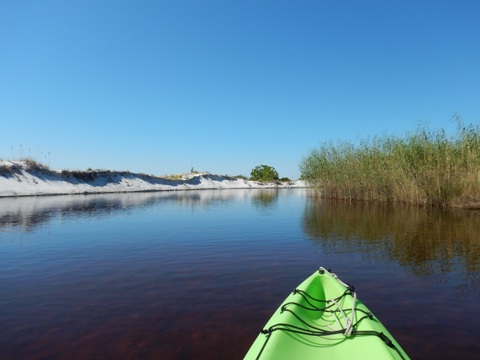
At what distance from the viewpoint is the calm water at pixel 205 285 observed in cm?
434

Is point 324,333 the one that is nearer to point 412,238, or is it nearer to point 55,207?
point 412,238

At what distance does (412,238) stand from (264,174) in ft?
311

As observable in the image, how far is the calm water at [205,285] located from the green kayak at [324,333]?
74 centimetres

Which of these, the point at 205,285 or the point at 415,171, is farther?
the point at 415,171

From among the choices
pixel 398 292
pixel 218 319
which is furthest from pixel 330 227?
pixel 218 319

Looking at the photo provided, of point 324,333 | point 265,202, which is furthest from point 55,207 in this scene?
point 324,333

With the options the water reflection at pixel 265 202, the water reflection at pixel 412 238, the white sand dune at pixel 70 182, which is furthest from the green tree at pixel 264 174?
the water reflection at pixel 412 238

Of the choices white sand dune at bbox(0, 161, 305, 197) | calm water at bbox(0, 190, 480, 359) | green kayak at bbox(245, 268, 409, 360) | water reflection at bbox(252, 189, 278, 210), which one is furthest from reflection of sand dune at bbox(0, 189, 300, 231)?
green kayak at bbox(245, 268, 409, 360)

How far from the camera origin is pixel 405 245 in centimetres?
1047

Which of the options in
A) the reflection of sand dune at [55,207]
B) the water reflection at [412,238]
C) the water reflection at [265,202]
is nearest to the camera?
the water reflection at [412,238]

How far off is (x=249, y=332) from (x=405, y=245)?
8052 millimetres

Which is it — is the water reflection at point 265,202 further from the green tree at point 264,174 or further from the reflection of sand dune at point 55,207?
the green tree at point 264,174

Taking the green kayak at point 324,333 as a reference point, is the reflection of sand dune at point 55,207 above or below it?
above

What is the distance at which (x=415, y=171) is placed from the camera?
2128 cm
